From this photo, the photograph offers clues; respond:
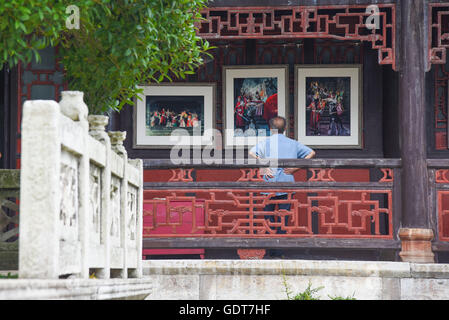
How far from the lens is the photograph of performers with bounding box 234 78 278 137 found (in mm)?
A: 13219

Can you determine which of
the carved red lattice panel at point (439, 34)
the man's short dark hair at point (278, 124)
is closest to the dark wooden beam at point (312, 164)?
the man's short dark hair at point (278, 124)

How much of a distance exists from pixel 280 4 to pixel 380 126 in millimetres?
2887

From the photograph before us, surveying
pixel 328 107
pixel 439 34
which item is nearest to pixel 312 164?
pixel 439 34

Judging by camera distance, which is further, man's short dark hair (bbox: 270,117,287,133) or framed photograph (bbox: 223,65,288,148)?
framed photograph (bbox: 223,65,288,148)

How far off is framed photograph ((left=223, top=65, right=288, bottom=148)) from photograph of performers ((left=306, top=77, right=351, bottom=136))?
38 centimetres

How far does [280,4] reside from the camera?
440 inches

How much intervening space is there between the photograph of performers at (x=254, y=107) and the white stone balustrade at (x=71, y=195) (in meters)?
5.49

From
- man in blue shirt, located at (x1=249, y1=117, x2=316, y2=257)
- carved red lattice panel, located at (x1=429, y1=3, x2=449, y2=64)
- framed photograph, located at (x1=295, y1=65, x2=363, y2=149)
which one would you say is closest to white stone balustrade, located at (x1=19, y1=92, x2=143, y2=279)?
man in blue shirt, located at (x1=249, y1=117, x2=316, y2=257)

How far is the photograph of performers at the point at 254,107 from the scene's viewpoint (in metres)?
13.2

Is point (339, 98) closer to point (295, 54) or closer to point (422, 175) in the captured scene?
point (295, 54)

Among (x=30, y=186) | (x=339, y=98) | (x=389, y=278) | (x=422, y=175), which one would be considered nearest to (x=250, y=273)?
(x=389, y=278)

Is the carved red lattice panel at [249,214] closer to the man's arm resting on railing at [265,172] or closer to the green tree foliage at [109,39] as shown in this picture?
the man's arm resting on railing at [265,172]

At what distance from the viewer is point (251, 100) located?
43.4ft

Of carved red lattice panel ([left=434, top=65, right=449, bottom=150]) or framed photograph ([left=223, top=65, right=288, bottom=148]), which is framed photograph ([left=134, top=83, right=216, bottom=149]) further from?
carved red lattice panel ([left=434, top=65, right=449, bottom=150])
